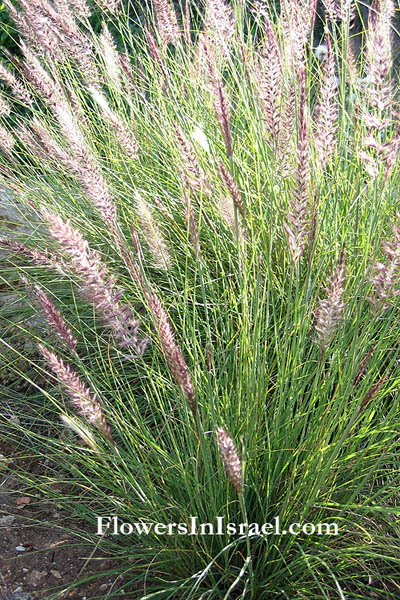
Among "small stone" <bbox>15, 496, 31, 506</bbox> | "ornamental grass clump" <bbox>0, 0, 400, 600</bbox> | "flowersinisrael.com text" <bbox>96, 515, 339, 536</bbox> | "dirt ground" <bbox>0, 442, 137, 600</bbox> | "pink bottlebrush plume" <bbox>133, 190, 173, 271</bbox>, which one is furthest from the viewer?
"small stone" <bbox>15, 496, 31, 506</bbox>

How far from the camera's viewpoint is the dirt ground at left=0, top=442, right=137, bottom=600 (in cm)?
205

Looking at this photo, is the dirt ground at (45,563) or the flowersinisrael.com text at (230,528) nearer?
the flowersinisrael.com text at (230,528)

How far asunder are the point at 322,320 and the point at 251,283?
0.80 metres

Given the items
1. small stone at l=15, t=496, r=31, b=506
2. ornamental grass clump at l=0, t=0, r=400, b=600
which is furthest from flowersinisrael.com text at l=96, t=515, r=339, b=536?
small stone at l=15, t=496, r=31, b=506

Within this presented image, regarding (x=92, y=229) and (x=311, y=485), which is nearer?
(x=311, y=485)

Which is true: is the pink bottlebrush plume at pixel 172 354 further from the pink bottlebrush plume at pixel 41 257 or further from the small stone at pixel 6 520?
the small stone at pixel 6 520

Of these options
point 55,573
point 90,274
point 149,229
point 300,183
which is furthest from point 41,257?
point 55,573

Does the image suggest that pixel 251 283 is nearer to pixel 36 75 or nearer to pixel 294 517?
pixel 294 517

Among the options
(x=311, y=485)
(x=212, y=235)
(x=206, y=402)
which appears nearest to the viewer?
(x=311, y=485)

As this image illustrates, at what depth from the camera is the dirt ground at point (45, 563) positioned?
80.6 inches

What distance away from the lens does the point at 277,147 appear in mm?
1634

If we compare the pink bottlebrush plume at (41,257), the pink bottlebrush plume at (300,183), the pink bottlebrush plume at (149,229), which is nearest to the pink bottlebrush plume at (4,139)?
the pink bottlebrush plume at (41,257)

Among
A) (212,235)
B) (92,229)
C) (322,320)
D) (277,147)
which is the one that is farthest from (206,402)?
(92,229)

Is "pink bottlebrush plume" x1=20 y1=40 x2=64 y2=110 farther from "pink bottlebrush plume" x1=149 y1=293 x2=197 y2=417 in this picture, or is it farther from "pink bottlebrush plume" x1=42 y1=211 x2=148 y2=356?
"pink bottlebrush plume" x1=149 y1=293 x2=197 y2=417
